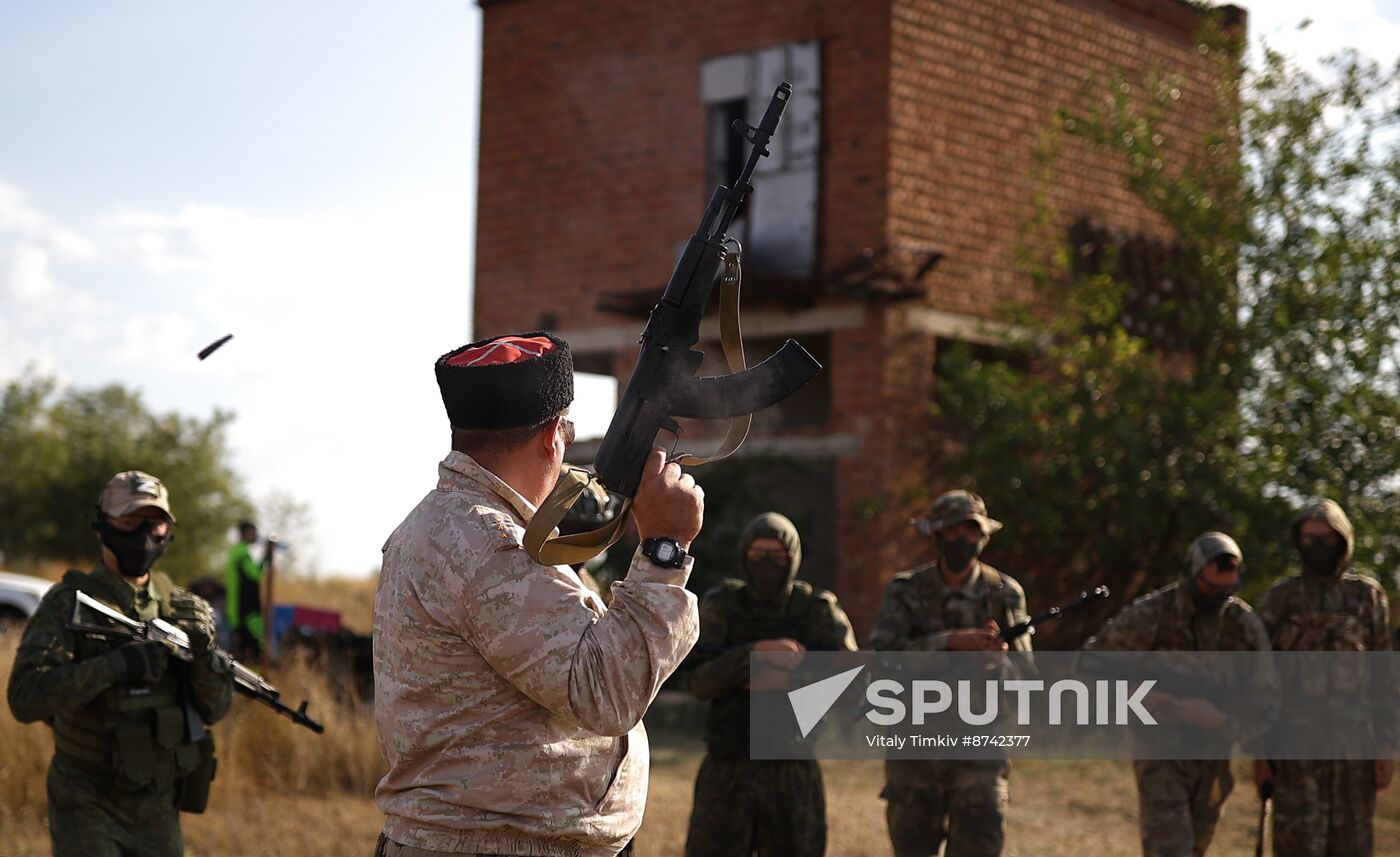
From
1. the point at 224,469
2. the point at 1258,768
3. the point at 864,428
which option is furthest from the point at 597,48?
the point at 224,469

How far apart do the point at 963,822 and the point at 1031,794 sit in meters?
5.28

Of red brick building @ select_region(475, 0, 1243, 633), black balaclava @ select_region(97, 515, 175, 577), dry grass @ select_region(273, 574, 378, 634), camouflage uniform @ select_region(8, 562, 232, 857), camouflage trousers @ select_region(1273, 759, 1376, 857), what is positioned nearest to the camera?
camouflage uniform @ select_region(8, 562, 232, 857)

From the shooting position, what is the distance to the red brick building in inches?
647

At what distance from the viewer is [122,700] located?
586 cm

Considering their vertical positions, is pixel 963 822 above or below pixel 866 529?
below

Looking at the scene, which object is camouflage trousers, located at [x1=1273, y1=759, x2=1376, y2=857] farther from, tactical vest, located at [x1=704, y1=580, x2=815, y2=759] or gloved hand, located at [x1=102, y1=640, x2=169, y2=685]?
gloved hand, located at [x1=102, y1=640, x2=169, y2=685]

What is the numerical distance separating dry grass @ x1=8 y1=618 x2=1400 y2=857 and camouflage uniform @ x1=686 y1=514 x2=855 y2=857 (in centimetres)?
272

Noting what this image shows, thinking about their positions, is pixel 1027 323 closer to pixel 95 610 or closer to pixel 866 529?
pixel 866 529

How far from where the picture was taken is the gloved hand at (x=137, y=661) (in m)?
5.73

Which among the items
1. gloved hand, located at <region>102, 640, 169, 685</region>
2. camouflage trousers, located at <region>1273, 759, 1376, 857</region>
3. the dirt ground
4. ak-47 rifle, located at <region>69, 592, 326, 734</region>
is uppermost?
ak-47 rifle, located at <region>69, 592, 326, 734</region>

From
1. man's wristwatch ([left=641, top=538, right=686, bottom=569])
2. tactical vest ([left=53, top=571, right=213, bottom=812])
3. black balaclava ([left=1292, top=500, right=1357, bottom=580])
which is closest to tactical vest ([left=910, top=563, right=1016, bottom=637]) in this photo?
black balaclava ([left=1292, top=500, right=1357, bottom=580])

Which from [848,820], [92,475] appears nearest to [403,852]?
[848,820]

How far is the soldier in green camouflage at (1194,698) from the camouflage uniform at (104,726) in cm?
435

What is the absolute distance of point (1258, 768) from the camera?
25.9ft
